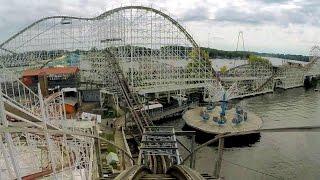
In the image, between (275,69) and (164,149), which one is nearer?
(164,149)

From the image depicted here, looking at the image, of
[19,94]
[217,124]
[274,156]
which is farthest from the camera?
[217,124]

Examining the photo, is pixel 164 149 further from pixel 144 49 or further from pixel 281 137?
pixel 144 49

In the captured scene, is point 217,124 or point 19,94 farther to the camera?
point 217,124

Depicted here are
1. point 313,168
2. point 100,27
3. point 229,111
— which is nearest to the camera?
point 313,168

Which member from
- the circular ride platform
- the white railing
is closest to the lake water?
the circular ride platform

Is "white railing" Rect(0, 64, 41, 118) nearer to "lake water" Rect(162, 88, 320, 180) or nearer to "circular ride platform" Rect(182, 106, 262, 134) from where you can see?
"lake water" Rect(162, 88, 320, 180)

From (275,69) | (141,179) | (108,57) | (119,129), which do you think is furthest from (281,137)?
(275,69)

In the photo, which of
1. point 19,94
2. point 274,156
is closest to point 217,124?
point 274,156

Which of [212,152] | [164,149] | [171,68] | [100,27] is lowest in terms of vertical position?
[212,152]

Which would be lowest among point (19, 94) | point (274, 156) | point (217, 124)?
point (274, 156)

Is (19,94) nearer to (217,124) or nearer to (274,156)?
(274,156)
